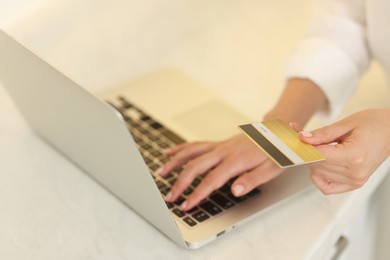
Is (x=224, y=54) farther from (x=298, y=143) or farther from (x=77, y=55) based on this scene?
(x=298, y=143)

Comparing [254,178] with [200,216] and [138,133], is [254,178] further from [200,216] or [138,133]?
[138,133]

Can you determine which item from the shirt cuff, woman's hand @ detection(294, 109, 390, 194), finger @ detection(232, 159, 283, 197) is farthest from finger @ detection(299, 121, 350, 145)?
the shirt cuff

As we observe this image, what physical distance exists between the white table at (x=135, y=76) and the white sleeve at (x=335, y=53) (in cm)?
8

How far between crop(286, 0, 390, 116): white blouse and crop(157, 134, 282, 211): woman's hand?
0.56 feet

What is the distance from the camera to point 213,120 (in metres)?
0.93

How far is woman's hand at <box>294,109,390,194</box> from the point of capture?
2.04ft

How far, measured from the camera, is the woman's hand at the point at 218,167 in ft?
2.35

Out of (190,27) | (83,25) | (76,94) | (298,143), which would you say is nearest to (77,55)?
(83,25)

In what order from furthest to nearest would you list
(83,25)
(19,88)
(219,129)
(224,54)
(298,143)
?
(224,54) → (83,25) → (219,129) → (19,88) → (298,143)

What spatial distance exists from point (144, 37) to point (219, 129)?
0.28m

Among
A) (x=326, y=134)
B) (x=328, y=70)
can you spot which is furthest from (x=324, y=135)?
(x=328, y=70)

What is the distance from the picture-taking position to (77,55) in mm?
994

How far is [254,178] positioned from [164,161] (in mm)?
146

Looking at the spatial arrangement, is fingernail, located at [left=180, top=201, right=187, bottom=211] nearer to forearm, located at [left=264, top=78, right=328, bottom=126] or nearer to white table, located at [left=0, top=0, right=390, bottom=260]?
white table, located at [left=0, top=0, right=390, bottom=260]
